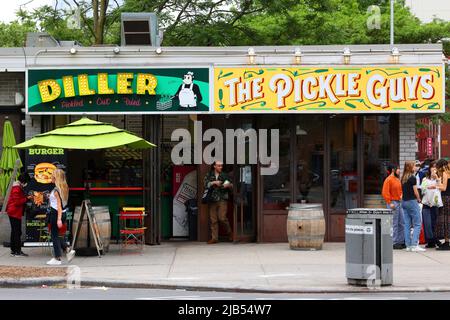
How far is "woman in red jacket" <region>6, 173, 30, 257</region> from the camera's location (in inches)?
616

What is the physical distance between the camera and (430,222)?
16656 millimetres

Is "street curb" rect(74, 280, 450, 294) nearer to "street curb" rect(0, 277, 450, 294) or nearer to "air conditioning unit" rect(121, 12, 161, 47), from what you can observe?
"street curb" rect(0, 277, 450, 294)

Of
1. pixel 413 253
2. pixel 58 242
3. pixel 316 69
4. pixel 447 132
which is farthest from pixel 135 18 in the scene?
pixel 447 132

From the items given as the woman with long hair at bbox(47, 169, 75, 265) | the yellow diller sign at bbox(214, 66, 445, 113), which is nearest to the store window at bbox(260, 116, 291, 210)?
the yellow diller sign at bbox(214, 66, 445, 113)

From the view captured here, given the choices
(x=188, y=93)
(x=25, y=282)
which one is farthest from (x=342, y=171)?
(x=25, y=282)

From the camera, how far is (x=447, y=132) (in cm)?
7200

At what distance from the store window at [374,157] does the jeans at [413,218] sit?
1480 millimetres

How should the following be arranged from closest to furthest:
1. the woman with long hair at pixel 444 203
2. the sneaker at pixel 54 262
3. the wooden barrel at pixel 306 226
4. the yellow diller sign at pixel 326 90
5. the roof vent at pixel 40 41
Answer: the sneaker at pixel 54 262
the wooden barrel at pixel 306 226
the woman with long hair at pixel 444 203
the yellow diller sign at pixel 326 90
the roof vent at pixel 40 41

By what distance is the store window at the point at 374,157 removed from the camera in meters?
17.9

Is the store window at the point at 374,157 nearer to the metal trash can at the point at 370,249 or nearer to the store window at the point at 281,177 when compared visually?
the store window at the point at 281,177

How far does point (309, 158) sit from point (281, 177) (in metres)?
0.77

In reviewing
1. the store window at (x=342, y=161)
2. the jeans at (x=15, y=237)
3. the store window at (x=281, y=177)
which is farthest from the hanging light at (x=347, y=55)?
the jeans at (x=15, y=237)
